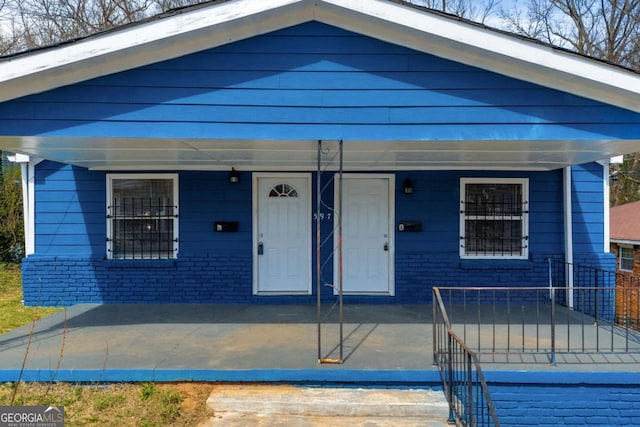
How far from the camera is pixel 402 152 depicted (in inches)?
224

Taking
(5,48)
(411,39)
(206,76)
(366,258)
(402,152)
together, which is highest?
(5,48)

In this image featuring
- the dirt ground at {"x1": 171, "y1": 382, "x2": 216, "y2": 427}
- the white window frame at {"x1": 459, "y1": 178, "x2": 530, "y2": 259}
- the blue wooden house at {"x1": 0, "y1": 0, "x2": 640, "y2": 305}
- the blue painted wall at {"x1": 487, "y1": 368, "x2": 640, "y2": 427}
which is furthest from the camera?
the white window frame at {"x1": 459, "y1": 178, "x2": 530, "y2": 259}

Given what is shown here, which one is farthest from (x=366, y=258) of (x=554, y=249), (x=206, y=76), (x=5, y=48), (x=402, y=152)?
(x=5, y=48)

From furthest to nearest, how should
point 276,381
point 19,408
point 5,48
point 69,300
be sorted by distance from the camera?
point 5,48 < point 69,300 < point 276,381 < point 19,408

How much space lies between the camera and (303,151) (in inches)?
223

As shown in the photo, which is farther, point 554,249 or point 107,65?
point 554,249

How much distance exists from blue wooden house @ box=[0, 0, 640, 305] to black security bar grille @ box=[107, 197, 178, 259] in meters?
0.02

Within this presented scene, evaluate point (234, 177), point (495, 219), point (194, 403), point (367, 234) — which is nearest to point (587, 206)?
point (495, 219)

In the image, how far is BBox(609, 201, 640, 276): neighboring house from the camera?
15.2 m

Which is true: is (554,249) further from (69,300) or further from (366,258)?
(69,300)

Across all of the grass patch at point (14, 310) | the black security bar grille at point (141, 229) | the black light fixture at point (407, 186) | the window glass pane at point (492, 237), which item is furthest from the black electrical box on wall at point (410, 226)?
the grass patch at point (14, 310)

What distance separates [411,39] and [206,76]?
202 cm

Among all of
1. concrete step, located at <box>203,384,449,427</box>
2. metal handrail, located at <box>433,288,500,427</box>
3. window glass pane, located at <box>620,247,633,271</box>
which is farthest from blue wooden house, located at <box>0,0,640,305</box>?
window glass pane, located at <box>620,247,633,271</box>

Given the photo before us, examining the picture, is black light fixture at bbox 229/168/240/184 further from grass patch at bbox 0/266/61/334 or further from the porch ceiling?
grass patch at bbox 0/266/61/334
